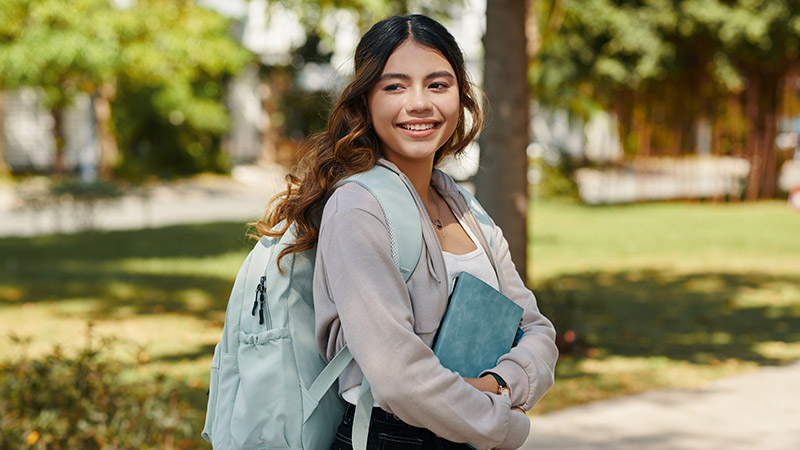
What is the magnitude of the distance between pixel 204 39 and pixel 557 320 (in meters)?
19.2

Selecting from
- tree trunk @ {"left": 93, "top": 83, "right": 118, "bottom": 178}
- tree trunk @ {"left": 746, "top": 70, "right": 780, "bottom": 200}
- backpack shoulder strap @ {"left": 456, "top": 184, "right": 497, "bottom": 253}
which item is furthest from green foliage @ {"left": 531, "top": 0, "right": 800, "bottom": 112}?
backpack shoulder strap @ {"left": 456, "top": 184, "right": 497, "bottom": 253}

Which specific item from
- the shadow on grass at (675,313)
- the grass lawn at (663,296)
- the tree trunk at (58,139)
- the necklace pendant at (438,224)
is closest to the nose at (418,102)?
the necklace pendant at (438,224)

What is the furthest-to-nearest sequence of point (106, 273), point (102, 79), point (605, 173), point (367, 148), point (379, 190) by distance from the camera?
1. point (605, 173)
2. point (102, 79)
3. point (106, 273)
4. point (367, 148)
5. point (379, 190)

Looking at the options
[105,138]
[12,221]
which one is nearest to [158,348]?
[12,221]

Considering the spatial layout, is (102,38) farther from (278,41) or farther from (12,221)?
(278,41)

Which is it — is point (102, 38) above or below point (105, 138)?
above

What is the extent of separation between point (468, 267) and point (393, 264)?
0.31 metres

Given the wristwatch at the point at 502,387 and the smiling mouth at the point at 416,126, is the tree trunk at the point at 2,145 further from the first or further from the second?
the wristwatch at the point at 502,387

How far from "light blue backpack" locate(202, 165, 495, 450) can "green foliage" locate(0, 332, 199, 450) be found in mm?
2046

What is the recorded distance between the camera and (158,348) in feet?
24.6

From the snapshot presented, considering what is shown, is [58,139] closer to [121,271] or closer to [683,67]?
[121,271]

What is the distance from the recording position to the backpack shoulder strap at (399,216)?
1.85m

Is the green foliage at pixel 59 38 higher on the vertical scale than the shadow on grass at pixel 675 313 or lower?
higher

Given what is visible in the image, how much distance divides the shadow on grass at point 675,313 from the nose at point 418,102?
17.6 feet
